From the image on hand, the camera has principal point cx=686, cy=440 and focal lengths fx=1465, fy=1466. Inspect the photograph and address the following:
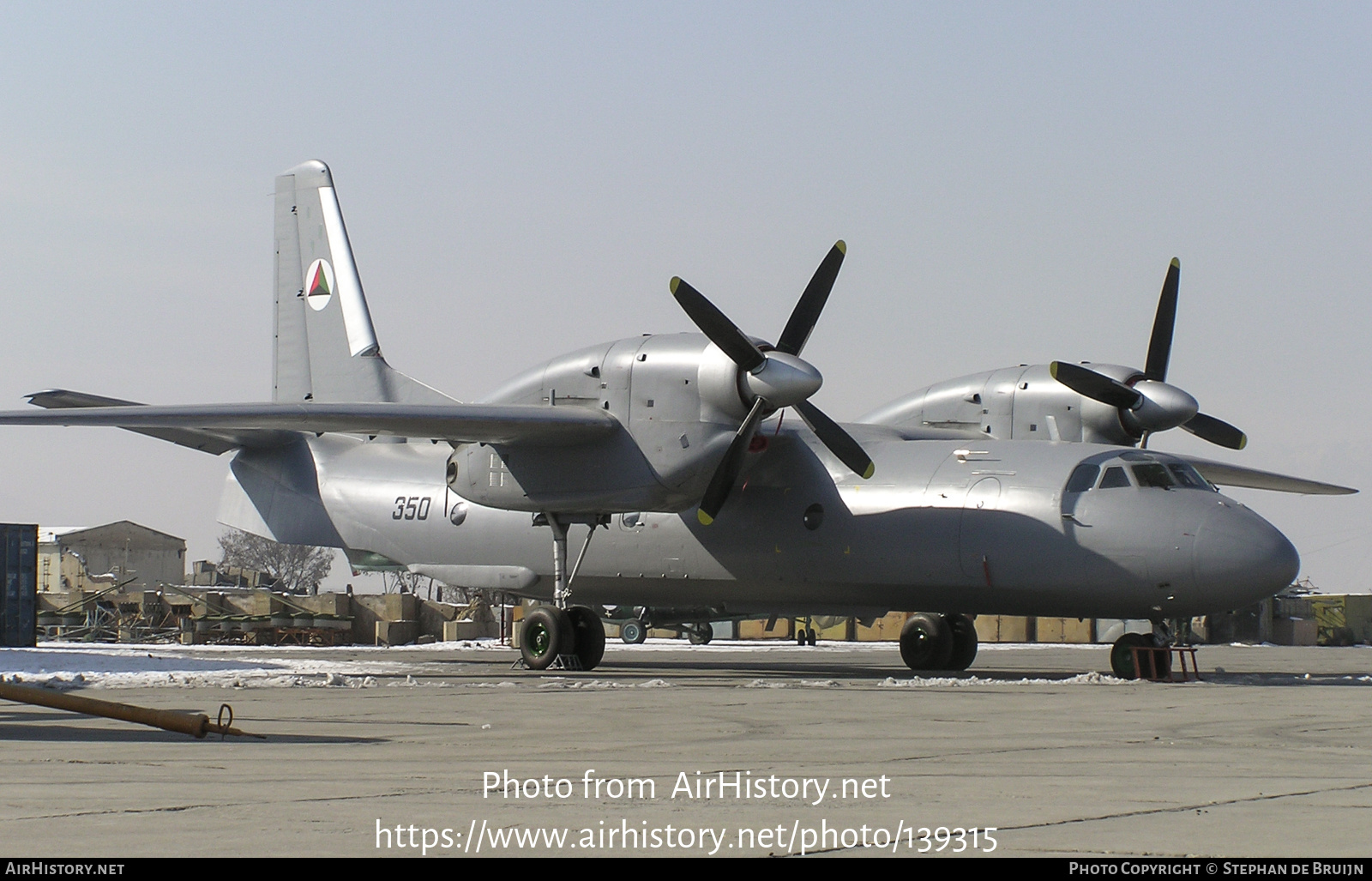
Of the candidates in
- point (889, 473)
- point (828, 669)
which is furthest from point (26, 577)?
point (889, 473)

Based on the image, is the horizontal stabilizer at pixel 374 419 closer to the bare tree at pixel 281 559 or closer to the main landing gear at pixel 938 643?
the main landing gear at pixel 938 643

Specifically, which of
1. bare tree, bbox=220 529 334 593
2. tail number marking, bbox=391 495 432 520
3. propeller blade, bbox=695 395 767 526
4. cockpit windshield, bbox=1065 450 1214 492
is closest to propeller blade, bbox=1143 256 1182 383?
cockpit windshield, bbox=1065 450 1214 492

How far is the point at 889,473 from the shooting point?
878 inches

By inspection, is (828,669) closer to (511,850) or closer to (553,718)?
(553,718)

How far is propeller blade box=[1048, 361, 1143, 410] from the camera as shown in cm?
2222

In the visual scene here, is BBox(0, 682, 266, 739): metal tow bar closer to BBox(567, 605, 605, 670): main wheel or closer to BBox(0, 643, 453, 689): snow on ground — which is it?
BBox(0, 643, 453, 689): snow on ground

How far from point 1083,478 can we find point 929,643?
4775 mm

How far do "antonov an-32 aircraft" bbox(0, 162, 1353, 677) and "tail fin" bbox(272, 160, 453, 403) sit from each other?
8.65 ft

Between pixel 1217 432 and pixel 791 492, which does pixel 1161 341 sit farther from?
pixel 791 492

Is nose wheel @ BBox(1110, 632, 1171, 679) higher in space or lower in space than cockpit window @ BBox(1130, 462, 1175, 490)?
lower

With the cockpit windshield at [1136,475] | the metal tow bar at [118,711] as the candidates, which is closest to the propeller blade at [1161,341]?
the cockpit windshield at [1136,475]

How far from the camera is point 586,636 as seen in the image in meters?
22.8

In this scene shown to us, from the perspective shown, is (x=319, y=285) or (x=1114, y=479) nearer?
(x=1114, y=479)

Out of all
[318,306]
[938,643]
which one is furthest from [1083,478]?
[318,306]
